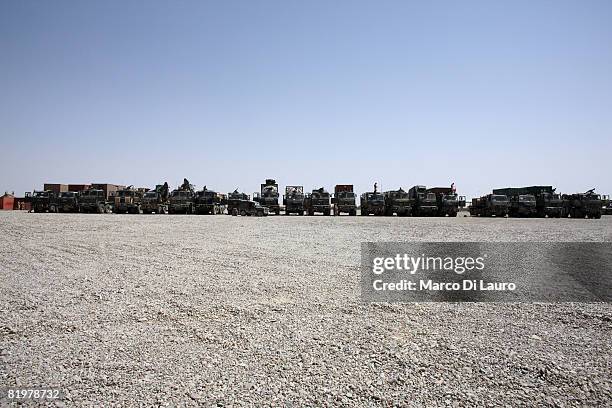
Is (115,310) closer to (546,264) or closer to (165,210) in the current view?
(546,264)

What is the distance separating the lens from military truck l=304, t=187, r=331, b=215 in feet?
116

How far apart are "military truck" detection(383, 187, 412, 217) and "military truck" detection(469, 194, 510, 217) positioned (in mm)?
7101

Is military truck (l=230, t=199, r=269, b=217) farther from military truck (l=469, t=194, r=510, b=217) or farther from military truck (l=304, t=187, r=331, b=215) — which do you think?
military truck (l=469, t=194, r=510, b=217)

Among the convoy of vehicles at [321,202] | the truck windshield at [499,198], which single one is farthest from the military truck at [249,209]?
the truck windshield at [499,198]

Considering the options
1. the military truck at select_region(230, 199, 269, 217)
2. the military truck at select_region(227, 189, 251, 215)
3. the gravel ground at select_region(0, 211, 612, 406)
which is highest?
the military truck at select_region(227, 189, 251, 215)

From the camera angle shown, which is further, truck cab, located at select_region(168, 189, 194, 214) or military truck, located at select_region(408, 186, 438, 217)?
truck cab, located at select_region(168, 189, 194, 214)

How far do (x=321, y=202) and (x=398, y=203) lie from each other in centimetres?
712

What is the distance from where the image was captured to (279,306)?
4949 millimetres

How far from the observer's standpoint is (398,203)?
33531 millimetres

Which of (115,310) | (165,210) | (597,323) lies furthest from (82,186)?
(597,323)

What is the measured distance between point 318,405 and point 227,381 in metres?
0.78

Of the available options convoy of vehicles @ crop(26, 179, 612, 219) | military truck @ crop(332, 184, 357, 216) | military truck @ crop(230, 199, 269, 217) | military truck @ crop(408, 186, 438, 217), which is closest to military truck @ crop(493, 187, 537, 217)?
convoy of vehicles @ crop(26, 179, 612, 219)

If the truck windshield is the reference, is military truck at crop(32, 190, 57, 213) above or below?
below

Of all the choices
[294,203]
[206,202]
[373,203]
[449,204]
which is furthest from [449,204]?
[206,202]
